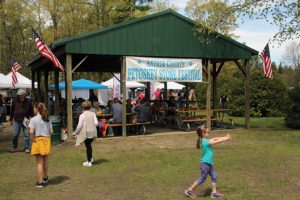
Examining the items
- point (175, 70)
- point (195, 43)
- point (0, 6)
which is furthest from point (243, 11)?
point (0, 6)

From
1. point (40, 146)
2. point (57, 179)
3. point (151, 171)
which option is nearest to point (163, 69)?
point (151, 171)

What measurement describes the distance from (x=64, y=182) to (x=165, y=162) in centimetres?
297

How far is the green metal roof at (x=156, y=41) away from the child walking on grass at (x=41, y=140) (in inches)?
261

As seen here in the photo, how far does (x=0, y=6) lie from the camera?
1545 inches

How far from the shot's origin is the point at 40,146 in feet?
25.2

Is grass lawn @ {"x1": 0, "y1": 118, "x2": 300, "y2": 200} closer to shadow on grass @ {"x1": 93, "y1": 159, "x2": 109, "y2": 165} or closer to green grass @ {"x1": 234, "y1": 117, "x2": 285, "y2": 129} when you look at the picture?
shadow on grass @ {"x1": 93, "y1": 159, "x2": 109, "y2": 165}

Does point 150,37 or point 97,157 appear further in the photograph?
point 150,37

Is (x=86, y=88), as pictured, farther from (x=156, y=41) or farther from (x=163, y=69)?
(x=156, y=41)

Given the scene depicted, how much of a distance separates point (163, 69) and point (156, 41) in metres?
1.17

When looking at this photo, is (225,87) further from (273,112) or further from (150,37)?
(150,37)

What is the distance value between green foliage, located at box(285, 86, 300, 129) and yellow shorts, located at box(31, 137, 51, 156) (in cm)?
1413

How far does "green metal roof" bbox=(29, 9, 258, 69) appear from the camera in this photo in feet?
48.1

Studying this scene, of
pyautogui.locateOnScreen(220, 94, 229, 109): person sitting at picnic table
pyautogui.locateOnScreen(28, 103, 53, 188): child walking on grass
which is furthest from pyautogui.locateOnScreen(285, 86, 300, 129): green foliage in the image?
pyautogui.locateOnScreen(28, 103, 53, 188): child walking on grass

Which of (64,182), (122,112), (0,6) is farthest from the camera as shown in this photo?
(0,6)
